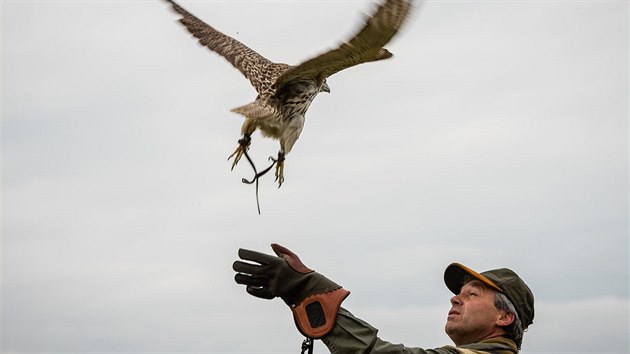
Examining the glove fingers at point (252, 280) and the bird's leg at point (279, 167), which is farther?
the bird's leg at point (279, 167)

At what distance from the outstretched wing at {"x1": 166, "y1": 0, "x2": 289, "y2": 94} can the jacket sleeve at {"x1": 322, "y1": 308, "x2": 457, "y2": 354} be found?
3.24 metres

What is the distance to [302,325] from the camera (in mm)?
3600

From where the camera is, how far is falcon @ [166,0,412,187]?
17.1 ft

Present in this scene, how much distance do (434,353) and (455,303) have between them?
682 mm

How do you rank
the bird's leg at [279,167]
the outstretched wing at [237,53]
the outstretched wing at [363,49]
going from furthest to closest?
the outstretched wing at [237,53] < the bird's leg at [279,167] < the outstretched wing at [363,49]

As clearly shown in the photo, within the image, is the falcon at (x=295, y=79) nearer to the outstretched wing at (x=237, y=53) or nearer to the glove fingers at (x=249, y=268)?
the outstretched wing at (x=237, y=53)

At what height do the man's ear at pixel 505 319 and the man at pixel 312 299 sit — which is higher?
the man's ear at pixel 505 319

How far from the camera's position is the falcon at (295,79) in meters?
5.21

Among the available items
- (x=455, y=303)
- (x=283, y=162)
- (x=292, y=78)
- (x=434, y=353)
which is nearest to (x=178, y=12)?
(x=292, y=78)

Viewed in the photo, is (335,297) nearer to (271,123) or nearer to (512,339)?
(512,339)

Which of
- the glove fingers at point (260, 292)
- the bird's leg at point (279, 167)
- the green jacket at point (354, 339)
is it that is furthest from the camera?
the bird's leg at point (279, 167)

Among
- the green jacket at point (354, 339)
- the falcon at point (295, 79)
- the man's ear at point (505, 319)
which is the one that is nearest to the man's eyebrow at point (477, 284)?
the man's ear at point (505, 319)

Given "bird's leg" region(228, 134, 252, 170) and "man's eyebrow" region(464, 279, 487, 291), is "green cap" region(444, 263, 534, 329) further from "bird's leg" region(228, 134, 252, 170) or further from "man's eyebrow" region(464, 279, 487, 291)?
"bird's leg" region(228, 134, 252, 170)

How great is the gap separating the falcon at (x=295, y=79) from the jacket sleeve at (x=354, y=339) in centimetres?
189
